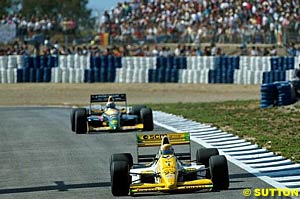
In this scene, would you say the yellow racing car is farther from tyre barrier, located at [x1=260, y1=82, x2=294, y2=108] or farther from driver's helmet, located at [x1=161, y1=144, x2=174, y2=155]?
tyre barrier, located at [x1=260, y1=82, x2=294, y2=108]

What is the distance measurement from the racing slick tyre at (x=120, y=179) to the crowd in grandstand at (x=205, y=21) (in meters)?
26.9

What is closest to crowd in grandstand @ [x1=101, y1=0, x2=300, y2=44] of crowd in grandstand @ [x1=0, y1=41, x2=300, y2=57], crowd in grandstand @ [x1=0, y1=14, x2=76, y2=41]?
crowd in grandstand @ [x1=0, y1=41, x2=300, y2=57]

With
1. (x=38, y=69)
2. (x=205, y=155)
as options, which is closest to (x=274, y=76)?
(x=38, y=69)

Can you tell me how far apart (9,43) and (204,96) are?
35.4 ft

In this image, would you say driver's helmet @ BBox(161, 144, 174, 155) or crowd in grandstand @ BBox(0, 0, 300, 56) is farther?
crowd in grandstand @ BBox(0, 0, 300, 56)

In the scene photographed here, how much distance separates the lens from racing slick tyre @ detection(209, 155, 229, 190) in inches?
400

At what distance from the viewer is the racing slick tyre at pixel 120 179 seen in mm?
10078

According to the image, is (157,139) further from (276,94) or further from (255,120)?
(276,94)

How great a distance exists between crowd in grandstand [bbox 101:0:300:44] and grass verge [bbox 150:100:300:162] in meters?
11.0

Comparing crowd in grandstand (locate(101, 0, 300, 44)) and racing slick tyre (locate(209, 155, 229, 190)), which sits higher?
crowd in grandstand (locate(101, 0, 300, 44))

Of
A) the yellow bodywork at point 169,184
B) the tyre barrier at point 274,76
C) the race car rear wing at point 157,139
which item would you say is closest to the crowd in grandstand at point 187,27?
the tyre barrier at point 274,76

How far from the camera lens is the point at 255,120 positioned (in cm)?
2030

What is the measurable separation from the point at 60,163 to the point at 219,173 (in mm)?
4063

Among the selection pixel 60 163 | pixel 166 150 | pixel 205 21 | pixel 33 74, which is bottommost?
pixel 60 163
